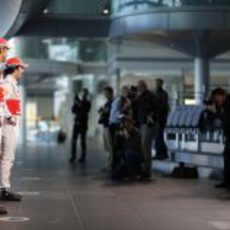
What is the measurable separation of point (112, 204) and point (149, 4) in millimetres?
14750

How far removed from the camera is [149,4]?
25562 mm

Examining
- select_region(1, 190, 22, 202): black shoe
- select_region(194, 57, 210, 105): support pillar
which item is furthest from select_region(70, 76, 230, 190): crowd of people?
select_region(194, 57, 210, 105): support pillar

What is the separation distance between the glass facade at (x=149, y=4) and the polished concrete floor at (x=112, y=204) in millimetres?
9875

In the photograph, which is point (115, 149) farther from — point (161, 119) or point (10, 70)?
point (10, 70)

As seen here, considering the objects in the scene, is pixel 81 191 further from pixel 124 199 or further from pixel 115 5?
pixel 115 5

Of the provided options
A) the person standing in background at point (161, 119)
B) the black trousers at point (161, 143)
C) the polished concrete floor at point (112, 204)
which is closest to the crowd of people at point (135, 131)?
the polished concrete floor at point (112, 204)

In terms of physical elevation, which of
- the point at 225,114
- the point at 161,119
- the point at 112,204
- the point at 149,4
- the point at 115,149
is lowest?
the point at 112,204

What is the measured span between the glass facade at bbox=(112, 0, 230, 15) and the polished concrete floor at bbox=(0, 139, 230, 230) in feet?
32.4

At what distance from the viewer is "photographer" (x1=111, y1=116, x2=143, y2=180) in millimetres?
15258

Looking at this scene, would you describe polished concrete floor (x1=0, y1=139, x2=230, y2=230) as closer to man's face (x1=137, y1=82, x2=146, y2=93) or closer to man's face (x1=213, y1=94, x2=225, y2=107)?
man's face (x1=213, y1=94, x2=225, y2=107)

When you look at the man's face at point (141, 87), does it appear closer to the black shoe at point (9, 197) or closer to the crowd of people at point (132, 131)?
the crowd of people at point (132, 131)

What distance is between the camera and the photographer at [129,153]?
1526 cm

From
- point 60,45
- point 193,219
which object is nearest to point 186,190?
point 193,219

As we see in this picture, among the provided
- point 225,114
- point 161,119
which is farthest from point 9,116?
point 161,119
